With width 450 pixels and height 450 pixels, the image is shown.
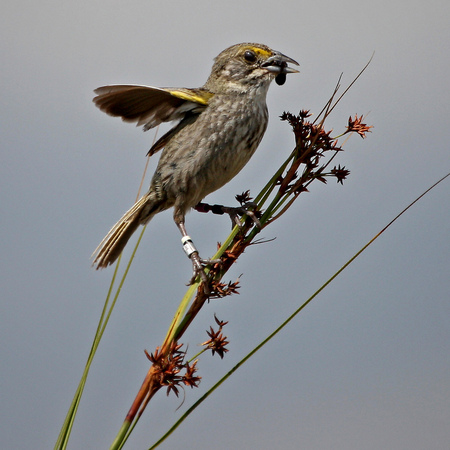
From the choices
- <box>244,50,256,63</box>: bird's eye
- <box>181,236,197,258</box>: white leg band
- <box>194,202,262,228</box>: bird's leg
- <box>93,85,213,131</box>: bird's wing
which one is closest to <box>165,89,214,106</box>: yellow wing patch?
<box>93,85,213,131</box>: bird's wing

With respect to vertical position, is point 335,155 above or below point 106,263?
below

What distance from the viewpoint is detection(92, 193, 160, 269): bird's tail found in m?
3.79

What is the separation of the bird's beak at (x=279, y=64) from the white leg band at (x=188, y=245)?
3.61ft

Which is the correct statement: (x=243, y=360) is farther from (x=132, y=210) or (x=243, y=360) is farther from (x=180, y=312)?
(x=132, y=210)

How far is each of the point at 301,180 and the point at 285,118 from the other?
37 centimetres

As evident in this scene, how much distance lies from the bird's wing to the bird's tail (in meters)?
0.46

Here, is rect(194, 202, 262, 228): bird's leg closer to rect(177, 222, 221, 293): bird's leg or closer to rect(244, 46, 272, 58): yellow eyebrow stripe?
rect(177, 222, 221, 293): bird's leg

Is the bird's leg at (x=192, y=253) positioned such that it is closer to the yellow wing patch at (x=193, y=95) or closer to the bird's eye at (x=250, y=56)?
the yellow wing patch at (x=193, y=95)

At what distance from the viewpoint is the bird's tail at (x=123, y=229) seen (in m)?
3.79

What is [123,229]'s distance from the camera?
3805 millimetres

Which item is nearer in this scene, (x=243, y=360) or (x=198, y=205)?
(x=243, y=360)

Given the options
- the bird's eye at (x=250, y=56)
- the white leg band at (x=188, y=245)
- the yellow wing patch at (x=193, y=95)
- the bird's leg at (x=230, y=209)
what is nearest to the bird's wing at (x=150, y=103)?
the yellow wing patch at (x=193, y=95)

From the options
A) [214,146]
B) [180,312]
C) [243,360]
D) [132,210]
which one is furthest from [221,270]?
[132,210]

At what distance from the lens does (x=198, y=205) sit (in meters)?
3.79
